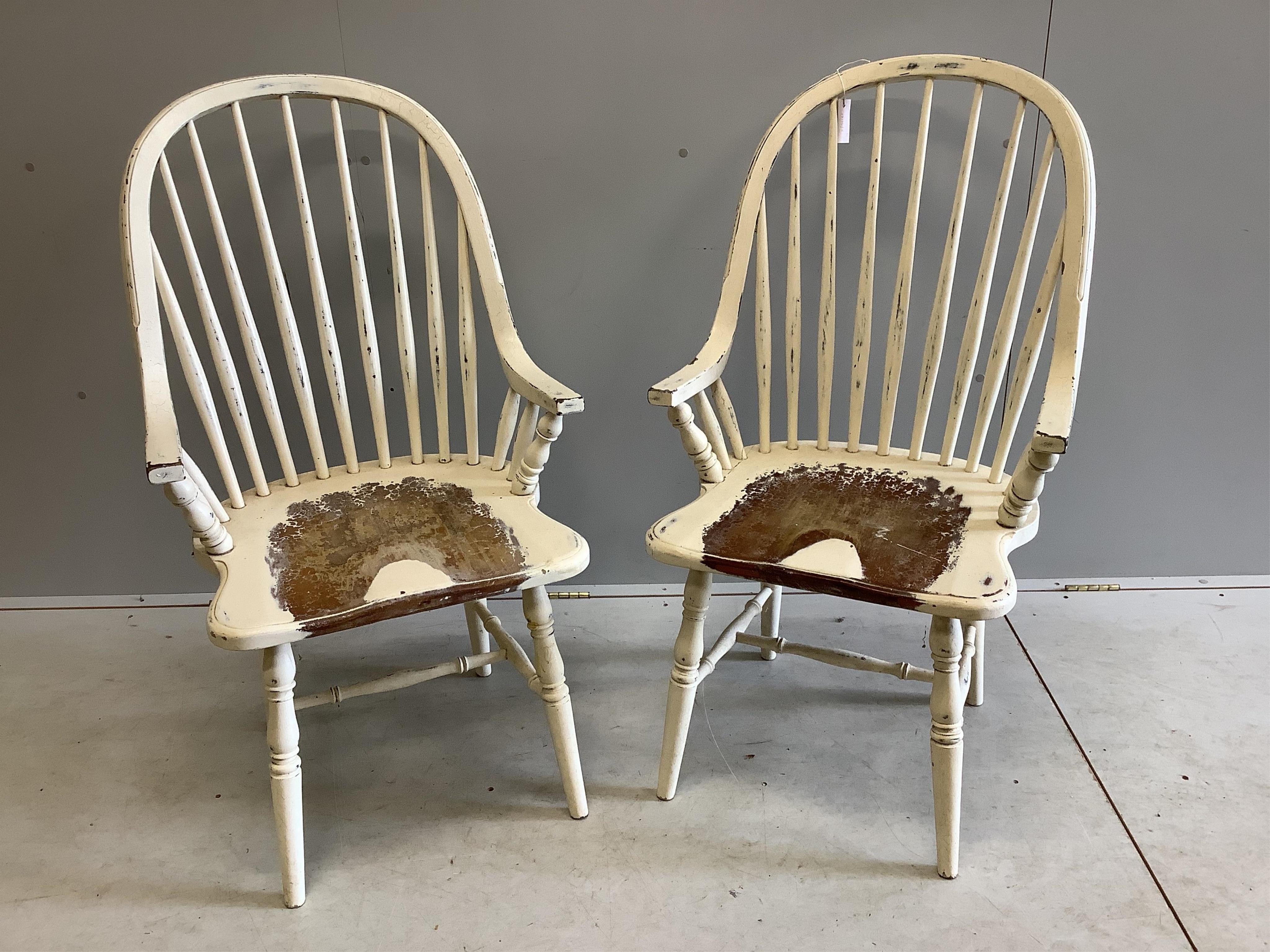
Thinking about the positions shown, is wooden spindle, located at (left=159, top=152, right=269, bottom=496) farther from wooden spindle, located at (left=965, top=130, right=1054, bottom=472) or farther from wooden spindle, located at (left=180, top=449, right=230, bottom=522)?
wooden spindle, located at (left=965, top=130, right=1054, bottom=472)

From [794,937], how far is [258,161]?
1.52 metres

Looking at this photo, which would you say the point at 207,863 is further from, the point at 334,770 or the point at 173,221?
the point at 173,221

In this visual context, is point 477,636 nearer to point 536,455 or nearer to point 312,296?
point 536,455

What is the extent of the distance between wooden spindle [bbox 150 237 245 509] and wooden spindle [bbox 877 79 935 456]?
3.28 ft

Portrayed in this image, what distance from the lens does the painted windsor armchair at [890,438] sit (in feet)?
3.56

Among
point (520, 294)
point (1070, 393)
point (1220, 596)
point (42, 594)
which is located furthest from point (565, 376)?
point (1220, 596)

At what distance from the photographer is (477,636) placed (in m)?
→ 1.58

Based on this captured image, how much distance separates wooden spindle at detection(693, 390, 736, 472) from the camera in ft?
4.21

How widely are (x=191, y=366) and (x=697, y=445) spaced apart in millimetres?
717

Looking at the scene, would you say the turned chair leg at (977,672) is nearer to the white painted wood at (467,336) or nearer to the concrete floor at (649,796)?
the concrete floor at (649,796)

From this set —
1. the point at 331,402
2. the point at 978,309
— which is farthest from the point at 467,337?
the point at 978,309

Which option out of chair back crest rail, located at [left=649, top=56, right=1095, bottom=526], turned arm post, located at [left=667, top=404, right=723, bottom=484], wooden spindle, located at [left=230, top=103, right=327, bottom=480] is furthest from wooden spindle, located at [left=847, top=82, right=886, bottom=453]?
wooden spindle, located at [left=230, top=103, right=327, bottom=480]

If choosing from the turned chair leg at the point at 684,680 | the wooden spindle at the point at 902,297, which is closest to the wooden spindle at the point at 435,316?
the turned chair leg at the point at 684,680

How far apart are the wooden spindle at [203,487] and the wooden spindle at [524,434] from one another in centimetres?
41
